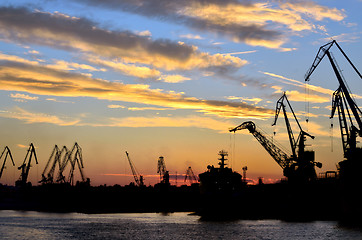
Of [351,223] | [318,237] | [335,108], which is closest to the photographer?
[318,237]

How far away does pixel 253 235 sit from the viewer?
12544cm

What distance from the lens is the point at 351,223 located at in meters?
155

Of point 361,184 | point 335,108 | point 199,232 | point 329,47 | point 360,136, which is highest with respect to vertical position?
point 329,47

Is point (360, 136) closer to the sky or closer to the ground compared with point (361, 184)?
closer to the sky

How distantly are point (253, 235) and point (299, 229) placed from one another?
23.1 metres

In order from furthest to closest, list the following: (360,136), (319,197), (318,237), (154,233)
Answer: (319,197) → (360,136) → (154,233) → (318,237)

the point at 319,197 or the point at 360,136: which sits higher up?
the point at 360,136

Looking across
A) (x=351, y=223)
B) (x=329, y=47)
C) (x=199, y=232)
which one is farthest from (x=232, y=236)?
(x=329, y=47)

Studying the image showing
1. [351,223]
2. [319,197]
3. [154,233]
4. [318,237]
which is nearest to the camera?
[318,237]

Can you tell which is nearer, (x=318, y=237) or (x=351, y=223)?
(x=318, y=237)

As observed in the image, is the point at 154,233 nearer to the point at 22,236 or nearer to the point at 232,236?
the point at 232,236

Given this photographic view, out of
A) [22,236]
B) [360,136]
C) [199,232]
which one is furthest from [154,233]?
[360,136]

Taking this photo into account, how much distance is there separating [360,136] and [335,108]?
1667 centimetres

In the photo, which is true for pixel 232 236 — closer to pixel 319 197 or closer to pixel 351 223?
pixel 351 223
